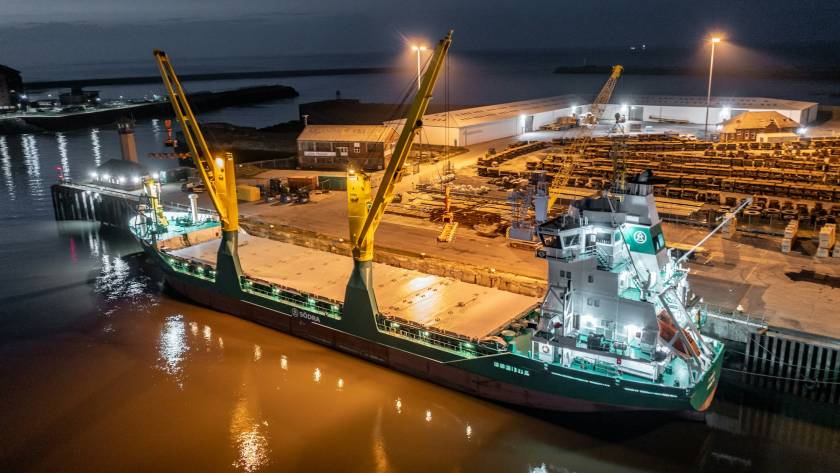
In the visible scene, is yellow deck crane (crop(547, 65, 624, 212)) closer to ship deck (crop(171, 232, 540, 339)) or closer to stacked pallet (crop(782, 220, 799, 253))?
ship deck (crop(171, 232, 540, 339))

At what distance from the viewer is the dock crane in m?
21.1

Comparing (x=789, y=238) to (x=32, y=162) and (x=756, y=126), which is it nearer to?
(x=756, y=126)

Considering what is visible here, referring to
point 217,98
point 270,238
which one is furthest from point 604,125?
point 217,98

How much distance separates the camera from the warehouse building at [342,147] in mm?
54125

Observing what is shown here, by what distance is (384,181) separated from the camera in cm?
2209

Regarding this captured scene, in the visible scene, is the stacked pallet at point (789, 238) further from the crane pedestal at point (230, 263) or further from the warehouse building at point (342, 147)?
the warehouse building at point (342, 147)

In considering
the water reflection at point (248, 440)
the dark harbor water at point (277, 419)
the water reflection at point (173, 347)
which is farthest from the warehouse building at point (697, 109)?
the water reflection at point (248, 440)

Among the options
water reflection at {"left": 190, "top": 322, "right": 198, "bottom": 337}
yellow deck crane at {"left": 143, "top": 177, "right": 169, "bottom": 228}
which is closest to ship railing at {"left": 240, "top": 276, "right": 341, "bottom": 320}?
water reflection at {"left": 190, "top": 322, "right": 198, "bottom": 337}

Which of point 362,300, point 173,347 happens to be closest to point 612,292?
point 362,300

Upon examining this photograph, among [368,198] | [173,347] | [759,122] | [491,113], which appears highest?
[491,113]

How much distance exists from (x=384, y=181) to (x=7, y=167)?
6683 cm

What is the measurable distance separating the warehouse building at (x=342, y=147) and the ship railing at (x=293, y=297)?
87.7ft

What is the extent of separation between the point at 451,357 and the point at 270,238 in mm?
18296

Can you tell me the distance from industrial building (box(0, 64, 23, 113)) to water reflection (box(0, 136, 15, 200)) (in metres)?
27.1
